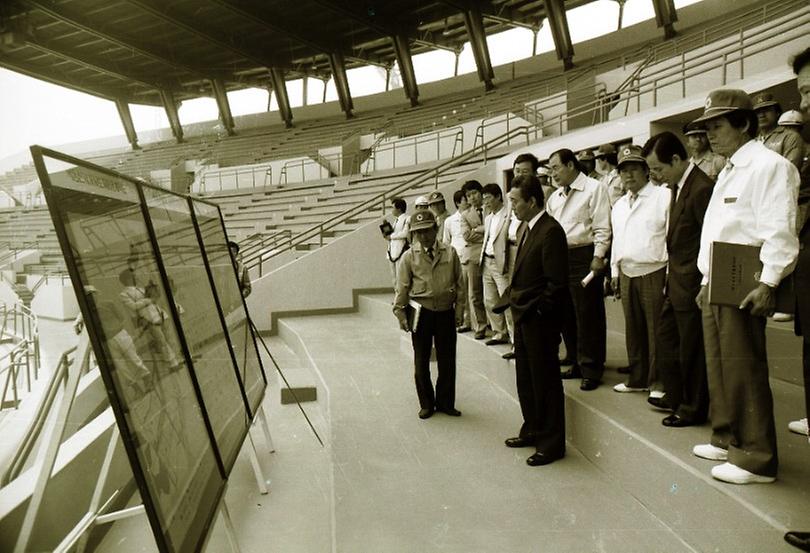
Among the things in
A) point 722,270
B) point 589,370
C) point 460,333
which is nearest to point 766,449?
point 722,270

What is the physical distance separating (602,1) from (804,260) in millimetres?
14470

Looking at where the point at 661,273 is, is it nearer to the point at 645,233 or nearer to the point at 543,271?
the point at 645,233

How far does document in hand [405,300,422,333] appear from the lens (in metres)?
3.70

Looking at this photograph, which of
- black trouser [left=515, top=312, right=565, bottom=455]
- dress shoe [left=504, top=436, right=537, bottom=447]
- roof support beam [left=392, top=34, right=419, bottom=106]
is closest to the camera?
black trouser [left=515, top=312, right=565, bottom=455]

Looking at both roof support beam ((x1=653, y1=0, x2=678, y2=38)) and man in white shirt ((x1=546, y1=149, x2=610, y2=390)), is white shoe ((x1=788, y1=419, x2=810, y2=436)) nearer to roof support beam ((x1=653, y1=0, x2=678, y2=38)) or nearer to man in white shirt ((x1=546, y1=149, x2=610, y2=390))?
man in white shirt ((x1=546, y1=149, x2=610, y2=390))

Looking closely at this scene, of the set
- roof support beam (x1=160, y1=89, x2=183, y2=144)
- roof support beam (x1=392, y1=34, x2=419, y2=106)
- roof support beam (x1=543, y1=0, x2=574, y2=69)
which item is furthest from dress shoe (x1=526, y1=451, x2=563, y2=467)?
roof support beam (x1=543, y1=0, x2=574, y2=69)

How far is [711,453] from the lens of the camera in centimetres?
218

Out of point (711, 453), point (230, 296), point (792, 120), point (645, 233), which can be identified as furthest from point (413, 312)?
point (792, 120)

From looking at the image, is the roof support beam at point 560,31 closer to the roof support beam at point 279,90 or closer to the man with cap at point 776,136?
the man with cap at point 776,136

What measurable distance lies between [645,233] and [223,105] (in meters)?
2.30

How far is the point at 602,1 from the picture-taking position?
542 inches

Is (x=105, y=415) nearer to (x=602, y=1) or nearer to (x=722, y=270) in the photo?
(x=722, y=270)

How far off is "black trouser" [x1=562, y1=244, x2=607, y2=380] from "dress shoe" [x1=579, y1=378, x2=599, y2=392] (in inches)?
0.8

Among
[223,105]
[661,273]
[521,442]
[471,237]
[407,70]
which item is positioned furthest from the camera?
[407,70]
